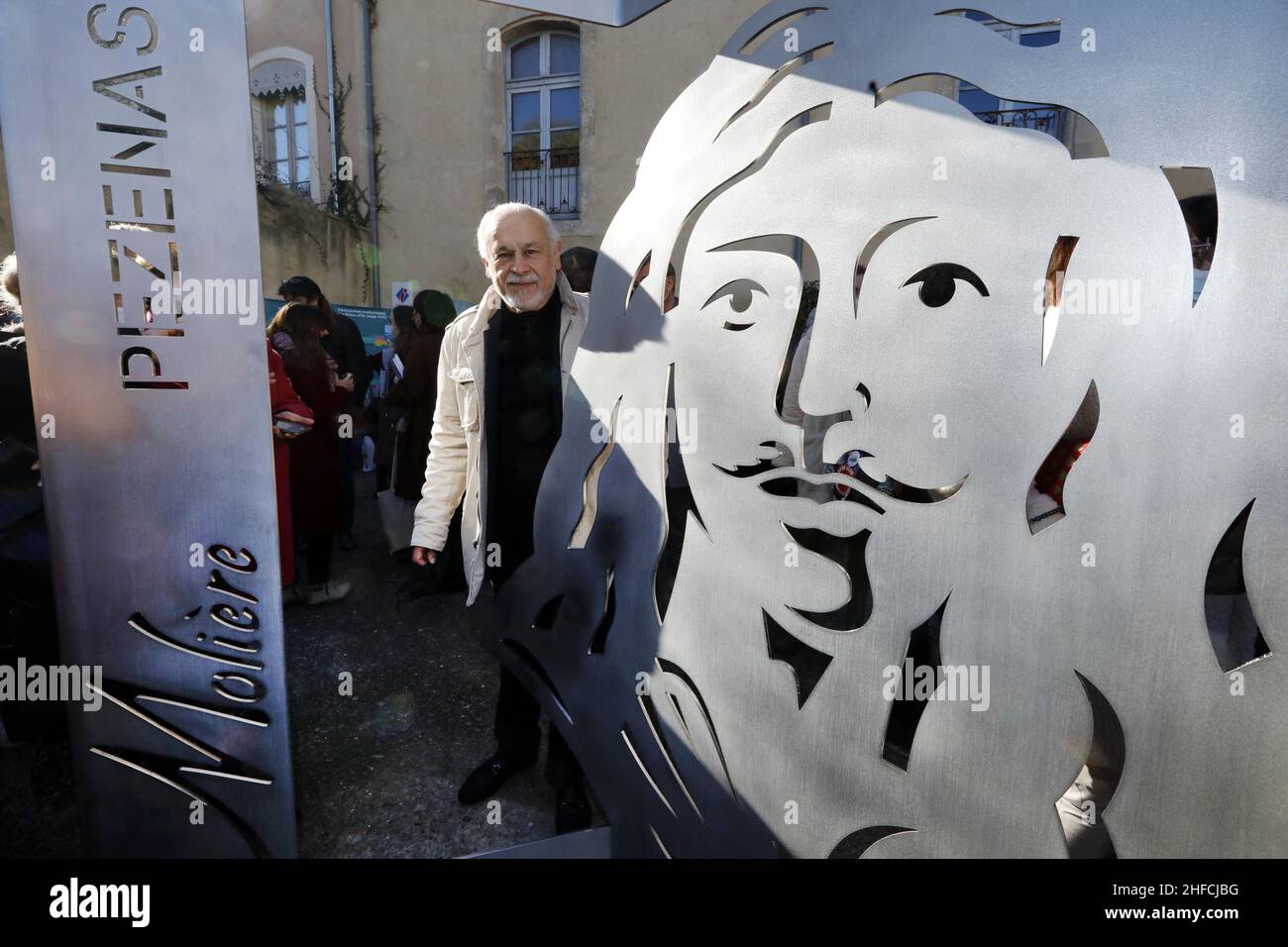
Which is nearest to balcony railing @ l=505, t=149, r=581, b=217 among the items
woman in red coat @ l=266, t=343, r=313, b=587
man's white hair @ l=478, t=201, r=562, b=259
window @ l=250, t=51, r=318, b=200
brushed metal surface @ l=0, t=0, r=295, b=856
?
window @ l=250, t=51, r=318, b=200

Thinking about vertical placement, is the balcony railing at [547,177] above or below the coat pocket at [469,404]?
above

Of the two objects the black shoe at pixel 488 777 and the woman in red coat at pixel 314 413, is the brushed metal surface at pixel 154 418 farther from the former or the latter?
the woman in red coat at pixel 314 413

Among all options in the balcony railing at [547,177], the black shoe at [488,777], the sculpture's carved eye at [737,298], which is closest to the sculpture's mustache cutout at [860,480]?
the sculpture's carved eye at [737,298]

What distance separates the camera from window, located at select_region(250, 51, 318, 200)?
27.2ft

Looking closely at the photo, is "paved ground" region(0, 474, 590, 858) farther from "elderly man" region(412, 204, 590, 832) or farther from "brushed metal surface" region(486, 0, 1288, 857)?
"brushed metal surface" region(486, 0, 1288, 857)

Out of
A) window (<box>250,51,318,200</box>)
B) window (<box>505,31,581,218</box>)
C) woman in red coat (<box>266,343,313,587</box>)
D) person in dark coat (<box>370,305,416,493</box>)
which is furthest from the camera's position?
window (<box>250,51,318,200</box>)

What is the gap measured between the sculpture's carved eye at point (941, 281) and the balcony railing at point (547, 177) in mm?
7120

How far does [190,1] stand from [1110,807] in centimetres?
245

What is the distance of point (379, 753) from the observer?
229 centimetres

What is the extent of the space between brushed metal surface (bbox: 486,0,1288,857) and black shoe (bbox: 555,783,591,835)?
401 mm

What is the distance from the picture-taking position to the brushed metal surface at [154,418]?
1281 millimetres

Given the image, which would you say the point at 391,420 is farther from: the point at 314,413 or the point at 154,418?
the point at 154,418

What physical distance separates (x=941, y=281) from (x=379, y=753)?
93.3 inches
